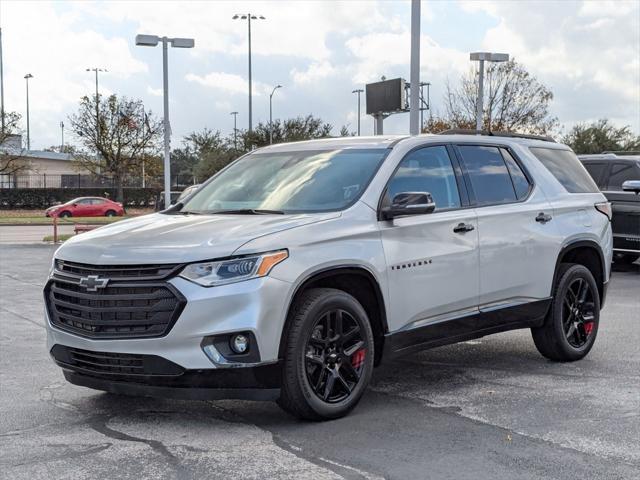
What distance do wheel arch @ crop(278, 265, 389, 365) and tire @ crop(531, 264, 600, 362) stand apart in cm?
207

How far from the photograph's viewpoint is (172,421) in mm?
5457

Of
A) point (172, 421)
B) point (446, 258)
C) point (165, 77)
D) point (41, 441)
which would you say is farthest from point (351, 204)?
point (165, 77)

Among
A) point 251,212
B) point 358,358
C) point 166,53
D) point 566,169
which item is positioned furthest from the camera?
point 166,53

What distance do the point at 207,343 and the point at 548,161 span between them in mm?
3923

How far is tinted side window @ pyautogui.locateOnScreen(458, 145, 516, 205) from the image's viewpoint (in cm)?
670

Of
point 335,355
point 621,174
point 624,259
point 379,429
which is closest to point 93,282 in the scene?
point 335,355

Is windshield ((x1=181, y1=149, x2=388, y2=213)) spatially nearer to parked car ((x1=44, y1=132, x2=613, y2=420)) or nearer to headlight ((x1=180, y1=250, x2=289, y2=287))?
parked car ((x1=44, y1=132, x2=613, y2=420))

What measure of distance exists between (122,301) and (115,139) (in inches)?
2116

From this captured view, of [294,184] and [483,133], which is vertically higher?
[483,133]

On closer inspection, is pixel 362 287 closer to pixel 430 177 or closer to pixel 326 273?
pixel 326 273

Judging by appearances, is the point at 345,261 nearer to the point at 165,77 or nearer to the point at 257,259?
the point at 257,259

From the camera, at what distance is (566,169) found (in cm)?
776

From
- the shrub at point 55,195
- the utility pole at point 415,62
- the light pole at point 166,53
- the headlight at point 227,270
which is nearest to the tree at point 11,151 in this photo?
the shrub at point 55,195

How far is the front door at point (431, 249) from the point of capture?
5824mm
